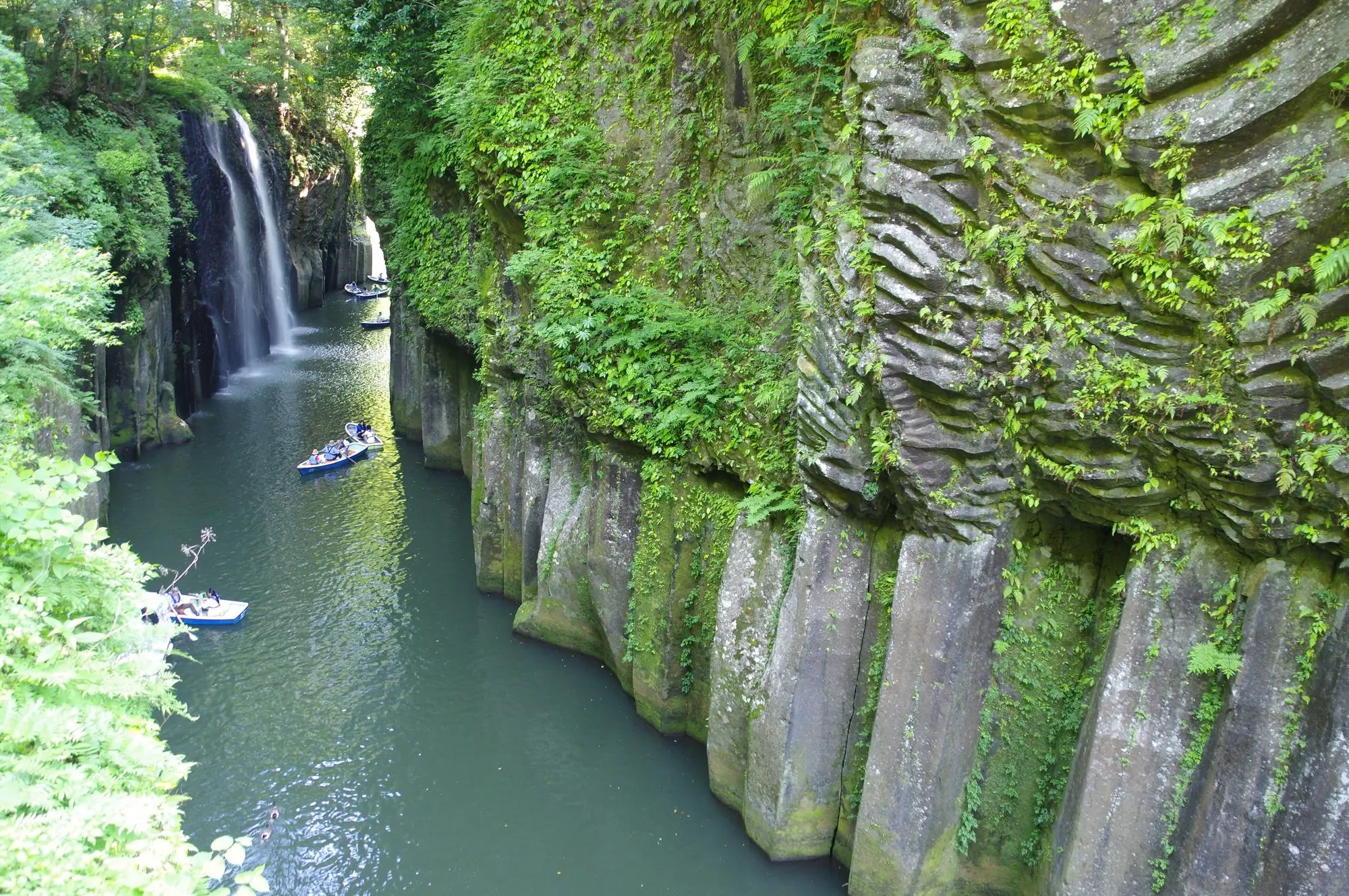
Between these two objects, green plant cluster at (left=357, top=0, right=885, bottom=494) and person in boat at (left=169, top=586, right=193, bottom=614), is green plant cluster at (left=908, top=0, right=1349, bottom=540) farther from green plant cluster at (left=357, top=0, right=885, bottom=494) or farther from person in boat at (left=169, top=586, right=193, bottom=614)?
person in boat at (left=169, top=586, right=193, bottom=614)

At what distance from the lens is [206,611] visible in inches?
665

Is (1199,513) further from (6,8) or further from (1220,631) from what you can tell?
(6,8)

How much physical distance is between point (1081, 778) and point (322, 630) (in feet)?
44.0

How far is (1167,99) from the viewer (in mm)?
7547

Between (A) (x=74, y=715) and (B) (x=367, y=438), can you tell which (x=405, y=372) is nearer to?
(B) (x=367, y=438)

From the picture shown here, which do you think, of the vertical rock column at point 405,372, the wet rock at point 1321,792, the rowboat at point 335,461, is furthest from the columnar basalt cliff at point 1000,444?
the vertical rock column at point 405,372

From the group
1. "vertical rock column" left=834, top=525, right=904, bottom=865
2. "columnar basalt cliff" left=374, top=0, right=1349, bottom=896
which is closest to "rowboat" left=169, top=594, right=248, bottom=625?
"columnar basalt cliff" left=374, top=0, right=1349, bottom=896

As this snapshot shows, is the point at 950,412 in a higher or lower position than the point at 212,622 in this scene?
higher

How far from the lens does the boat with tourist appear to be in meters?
24.8

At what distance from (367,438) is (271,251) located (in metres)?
16.7

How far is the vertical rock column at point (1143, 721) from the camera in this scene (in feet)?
27.7

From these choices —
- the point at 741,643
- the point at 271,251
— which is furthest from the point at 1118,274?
the point at 271,251

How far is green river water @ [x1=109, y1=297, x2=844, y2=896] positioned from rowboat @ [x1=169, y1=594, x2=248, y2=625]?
0.69 feet

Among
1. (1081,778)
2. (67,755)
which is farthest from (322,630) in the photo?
(1081,778)
